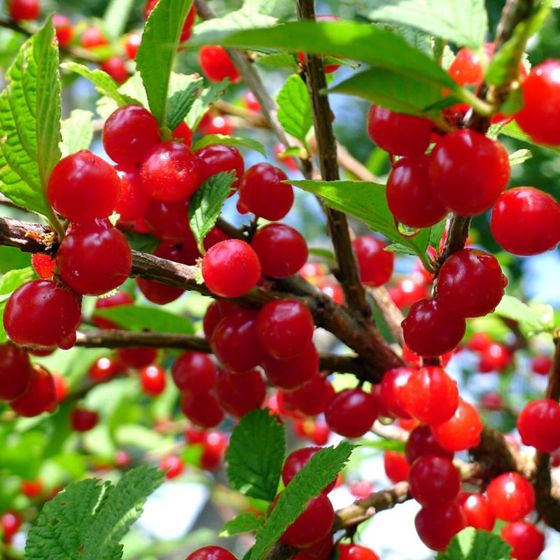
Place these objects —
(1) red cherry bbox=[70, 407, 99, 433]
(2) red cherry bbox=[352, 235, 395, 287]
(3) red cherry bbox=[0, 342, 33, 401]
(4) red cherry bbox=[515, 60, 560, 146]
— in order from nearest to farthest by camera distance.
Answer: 1. (4) red cherry bbox=[515, 60, 560, 146]
2. (3) red cherry bbox=[0, 342, 33, 401]
3. (2) red cherry bbox=[352, 235, 395, 287]
4. (1) red cherry bbox=[70, 407, 99, 433]

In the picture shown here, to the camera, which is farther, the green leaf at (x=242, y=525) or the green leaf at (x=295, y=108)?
the green leaf at (x=295, y=108)

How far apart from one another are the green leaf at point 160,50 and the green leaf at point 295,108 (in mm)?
188

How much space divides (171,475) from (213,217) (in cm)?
174

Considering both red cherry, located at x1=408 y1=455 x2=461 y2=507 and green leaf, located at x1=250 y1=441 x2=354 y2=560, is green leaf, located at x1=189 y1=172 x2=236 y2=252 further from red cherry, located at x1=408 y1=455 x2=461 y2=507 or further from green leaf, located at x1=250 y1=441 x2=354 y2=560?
red cherry, located at x1=408 y1=455 x2=461 y2=507

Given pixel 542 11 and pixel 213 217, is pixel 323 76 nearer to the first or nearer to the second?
pixel 213 217

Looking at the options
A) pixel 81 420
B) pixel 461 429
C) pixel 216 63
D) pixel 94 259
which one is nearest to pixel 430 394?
pixel 461 429

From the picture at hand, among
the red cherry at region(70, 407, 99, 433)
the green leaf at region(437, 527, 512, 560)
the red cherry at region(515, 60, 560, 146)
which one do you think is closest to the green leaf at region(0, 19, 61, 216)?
the red cherry at region(515, 60, 560, 146)

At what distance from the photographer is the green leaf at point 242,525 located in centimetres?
85

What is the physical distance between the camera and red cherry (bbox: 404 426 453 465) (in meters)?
0.94

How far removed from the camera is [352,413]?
96 cm

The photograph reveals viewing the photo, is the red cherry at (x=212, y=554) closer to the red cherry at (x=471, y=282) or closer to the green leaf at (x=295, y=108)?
the red cherry at (x=471, y=282)

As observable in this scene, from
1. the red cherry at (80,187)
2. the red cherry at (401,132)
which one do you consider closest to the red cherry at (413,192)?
the red cherry at (401,132)

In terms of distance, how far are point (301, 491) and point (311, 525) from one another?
0.14 meters

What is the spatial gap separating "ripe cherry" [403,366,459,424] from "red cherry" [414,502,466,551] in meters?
0.13
